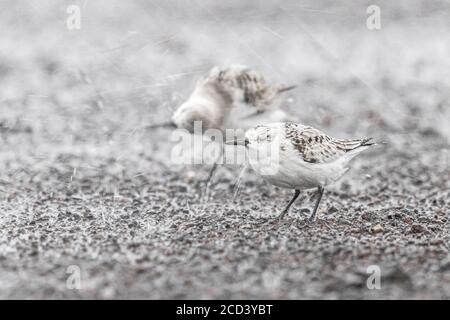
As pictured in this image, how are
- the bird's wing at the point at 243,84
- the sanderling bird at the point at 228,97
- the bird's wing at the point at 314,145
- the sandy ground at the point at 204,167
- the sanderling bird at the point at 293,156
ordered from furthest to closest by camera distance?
the bird's wing at the point at 243,84
the sanderling bird at the point at 228,97
the bird's wing at the point at 314,145
the sanderling bird at the point at 293,156
the sandy ground at the point at 204,167

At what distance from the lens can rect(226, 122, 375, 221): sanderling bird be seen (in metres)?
7.29

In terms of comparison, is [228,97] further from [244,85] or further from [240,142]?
[240,142]

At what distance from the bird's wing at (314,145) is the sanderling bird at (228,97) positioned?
1.94 metres

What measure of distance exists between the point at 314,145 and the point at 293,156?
33 centimetres

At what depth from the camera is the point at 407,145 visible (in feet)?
36.4

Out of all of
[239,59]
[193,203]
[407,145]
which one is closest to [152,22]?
[239,59]

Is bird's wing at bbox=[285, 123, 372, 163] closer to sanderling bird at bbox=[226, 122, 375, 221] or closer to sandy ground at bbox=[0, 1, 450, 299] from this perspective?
sanderling bird at bbox=[226, 122, 375, 221]

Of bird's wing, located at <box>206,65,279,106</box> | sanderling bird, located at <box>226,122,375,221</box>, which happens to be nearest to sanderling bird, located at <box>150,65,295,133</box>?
bird's wing, located at <box>206,65,279,106</box>

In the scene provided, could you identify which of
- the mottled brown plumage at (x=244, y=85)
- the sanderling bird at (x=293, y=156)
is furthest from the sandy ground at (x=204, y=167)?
the mottled brown plumage at (x=244, y=85)

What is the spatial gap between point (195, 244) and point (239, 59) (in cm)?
922

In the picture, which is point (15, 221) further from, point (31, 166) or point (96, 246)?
point (31, 166)

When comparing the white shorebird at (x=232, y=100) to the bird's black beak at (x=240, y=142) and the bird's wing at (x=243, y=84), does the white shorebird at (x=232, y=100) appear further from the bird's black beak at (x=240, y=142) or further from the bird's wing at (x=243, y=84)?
the bird's black beak at (x=240, y=142)

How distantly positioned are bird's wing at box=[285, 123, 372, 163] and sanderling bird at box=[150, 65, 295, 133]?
194cm

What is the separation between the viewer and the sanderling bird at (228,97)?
9.45 metres
